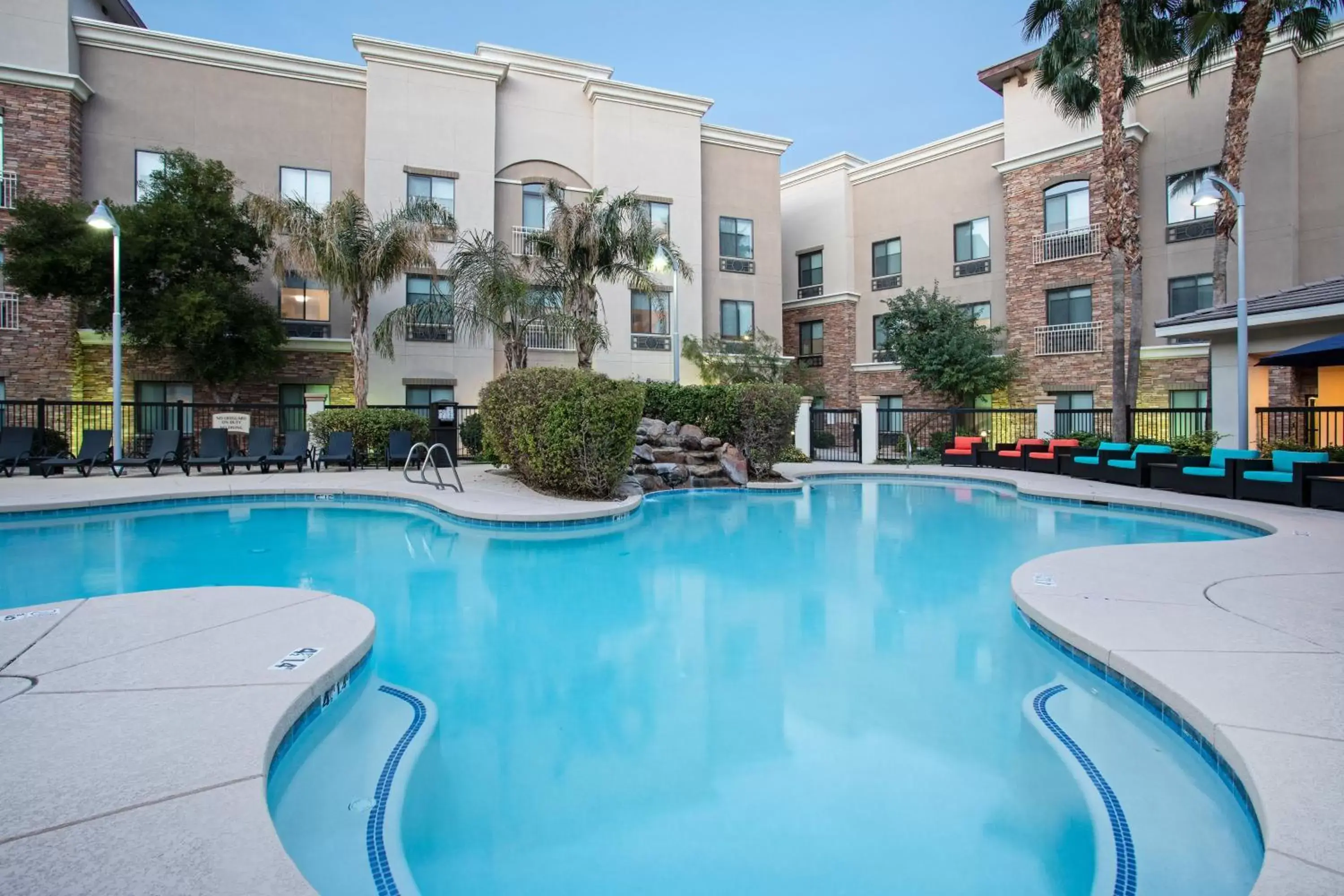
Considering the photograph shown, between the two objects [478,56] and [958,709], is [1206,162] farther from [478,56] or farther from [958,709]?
[958,709]

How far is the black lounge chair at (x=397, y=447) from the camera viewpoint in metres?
16.5

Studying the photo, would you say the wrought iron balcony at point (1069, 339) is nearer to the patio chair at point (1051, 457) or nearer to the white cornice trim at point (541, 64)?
the patio chair at point (1051, 457)

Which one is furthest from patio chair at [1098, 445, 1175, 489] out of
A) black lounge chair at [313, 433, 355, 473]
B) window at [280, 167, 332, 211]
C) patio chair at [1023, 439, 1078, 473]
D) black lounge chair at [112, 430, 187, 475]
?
window at [280, 167, 332, 211]

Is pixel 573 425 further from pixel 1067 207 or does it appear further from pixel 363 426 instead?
pixel 1067 207

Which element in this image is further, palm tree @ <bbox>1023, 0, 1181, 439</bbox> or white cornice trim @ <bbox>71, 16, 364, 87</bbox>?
white cornice trim @ <bbox>71, 16, 364, 87</bbox>

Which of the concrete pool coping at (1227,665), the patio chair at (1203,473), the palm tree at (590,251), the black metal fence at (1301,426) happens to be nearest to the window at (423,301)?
the palm tree at (590,251)

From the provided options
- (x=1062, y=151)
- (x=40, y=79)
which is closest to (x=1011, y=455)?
(x=1062, y=151)

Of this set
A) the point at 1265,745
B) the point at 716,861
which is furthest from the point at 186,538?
the point at 1265,745

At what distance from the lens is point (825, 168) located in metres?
28.6

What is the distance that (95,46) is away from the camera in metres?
18.9

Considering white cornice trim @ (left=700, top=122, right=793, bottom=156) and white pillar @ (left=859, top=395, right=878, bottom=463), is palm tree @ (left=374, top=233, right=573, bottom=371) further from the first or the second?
white cornice trim @ (left=700, top=122, right=793, bottom=156)

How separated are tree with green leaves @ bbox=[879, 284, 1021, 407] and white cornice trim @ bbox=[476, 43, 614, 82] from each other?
38.8 ft

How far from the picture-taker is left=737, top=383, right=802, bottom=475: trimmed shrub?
14383 millimetres

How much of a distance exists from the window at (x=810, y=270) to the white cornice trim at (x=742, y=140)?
4.18m
